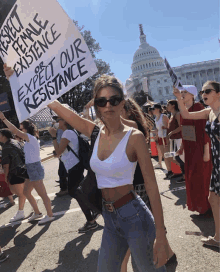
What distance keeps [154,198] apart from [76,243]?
2.31 meters

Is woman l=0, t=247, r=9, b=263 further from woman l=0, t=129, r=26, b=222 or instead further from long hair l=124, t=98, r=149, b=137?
long hair l=124, t=98, r=149, b=137

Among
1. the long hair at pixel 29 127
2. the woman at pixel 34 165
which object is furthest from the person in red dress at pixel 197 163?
the long hair at pixel 29 127

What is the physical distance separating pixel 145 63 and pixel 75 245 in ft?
351

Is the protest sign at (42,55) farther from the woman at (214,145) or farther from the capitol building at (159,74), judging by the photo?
the capitol building at (159,74)

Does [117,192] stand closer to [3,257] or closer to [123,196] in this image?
[123,196]

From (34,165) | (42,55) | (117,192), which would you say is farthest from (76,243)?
(42,55)

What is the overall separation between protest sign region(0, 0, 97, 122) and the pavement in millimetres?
1781

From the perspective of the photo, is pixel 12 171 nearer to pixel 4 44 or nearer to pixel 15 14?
pixel 4 44

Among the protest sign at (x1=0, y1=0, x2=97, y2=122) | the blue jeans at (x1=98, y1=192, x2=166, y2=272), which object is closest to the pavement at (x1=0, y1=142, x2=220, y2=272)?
the blue jeans at (x1=98, y1=192, x2=166, y2=272)

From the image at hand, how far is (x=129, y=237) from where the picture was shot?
161 centimetres

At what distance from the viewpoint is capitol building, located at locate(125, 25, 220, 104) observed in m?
93.2

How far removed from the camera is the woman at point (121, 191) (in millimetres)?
1543

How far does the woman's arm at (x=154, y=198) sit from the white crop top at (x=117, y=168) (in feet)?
0.25

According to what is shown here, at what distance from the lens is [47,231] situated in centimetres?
400
